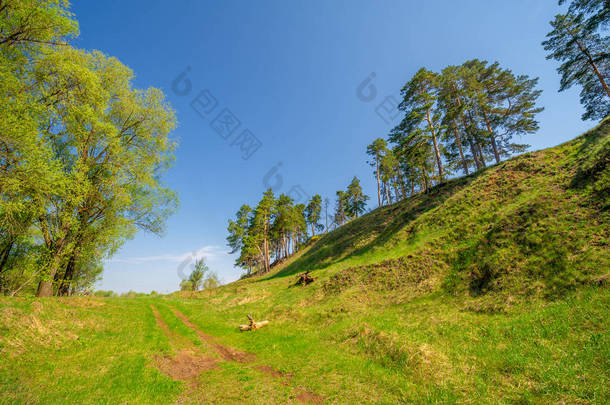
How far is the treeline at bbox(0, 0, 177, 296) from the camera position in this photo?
835cm

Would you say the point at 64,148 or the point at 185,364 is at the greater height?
the point at 64,148

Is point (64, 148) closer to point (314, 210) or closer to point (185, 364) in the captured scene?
point (185, 364)

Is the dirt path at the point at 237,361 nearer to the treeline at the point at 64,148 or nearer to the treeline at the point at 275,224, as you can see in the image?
the treeline at the point at 64,148

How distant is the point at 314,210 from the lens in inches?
2645

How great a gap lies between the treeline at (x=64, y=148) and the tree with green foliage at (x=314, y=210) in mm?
52637

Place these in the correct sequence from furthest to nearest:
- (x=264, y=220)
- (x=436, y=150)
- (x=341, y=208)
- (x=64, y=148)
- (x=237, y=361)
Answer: (x=341, y=208), (x=264, y=220), (x=436, y=150), (x=64, y=148), (x=237, y=361)

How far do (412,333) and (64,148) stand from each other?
74.5ft

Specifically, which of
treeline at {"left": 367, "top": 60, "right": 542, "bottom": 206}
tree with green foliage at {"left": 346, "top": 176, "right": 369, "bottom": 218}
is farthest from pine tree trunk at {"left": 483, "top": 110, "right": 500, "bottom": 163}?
tree with green foliage at {"left": 346, "top": 176, "right": 369, "bottom": 218}

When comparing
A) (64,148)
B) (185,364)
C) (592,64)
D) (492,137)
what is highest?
(592,64)

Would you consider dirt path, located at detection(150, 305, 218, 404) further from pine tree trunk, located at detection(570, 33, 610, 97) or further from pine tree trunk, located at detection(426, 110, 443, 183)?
pine tree trunk, located at detection(570, 33, 610, 97)

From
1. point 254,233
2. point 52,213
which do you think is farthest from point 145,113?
point 254,233

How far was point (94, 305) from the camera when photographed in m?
14.6

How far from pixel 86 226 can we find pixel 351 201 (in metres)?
52.4

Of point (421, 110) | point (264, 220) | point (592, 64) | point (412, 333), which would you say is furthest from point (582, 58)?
point (264, 220)
